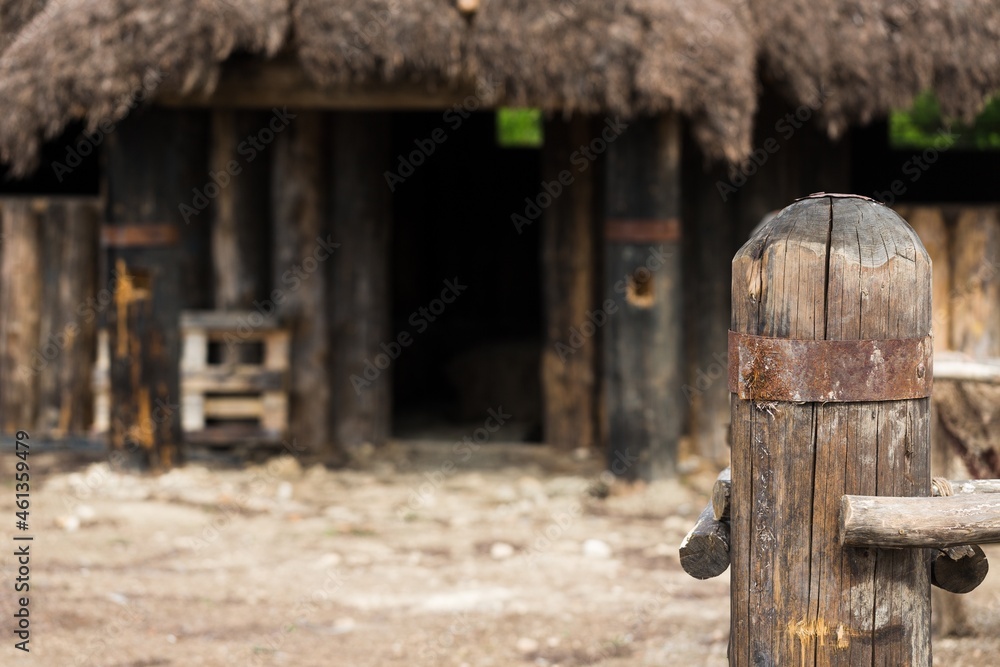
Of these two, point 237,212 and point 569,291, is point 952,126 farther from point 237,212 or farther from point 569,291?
point 237,212

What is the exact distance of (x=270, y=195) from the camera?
24.5ft

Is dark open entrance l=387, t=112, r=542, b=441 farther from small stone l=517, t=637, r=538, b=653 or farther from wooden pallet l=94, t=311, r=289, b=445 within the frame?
small stone l=517, t=637, r=538, b=653

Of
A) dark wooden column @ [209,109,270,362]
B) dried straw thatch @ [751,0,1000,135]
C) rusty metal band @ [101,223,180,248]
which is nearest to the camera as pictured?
dried straw thatch @ [751,0,1000,135]

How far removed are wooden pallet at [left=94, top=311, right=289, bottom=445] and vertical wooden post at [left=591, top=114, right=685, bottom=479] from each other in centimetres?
209

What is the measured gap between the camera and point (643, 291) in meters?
6.38

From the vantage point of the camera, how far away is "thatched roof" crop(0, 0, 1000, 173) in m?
5.86

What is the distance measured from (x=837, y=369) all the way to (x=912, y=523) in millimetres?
297

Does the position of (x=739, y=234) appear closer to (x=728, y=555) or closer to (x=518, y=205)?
(x=518, y=205)

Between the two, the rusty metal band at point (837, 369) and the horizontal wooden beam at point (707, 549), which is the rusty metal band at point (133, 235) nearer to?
the horizontal wooden beam at point (707, 549)

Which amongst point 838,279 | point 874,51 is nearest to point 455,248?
point 874,51

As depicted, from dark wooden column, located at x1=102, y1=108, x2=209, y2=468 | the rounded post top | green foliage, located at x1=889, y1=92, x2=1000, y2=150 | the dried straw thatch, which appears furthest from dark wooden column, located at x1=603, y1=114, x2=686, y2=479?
green foliage, located at x1=889, y1=92, x2=1000, y2=150

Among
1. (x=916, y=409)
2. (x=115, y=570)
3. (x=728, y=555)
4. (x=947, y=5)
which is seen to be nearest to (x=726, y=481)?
(x=728, y=555)

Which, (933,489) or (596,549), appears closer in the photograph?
(933,489)

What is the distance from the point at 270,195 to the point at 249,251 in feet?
1.25
